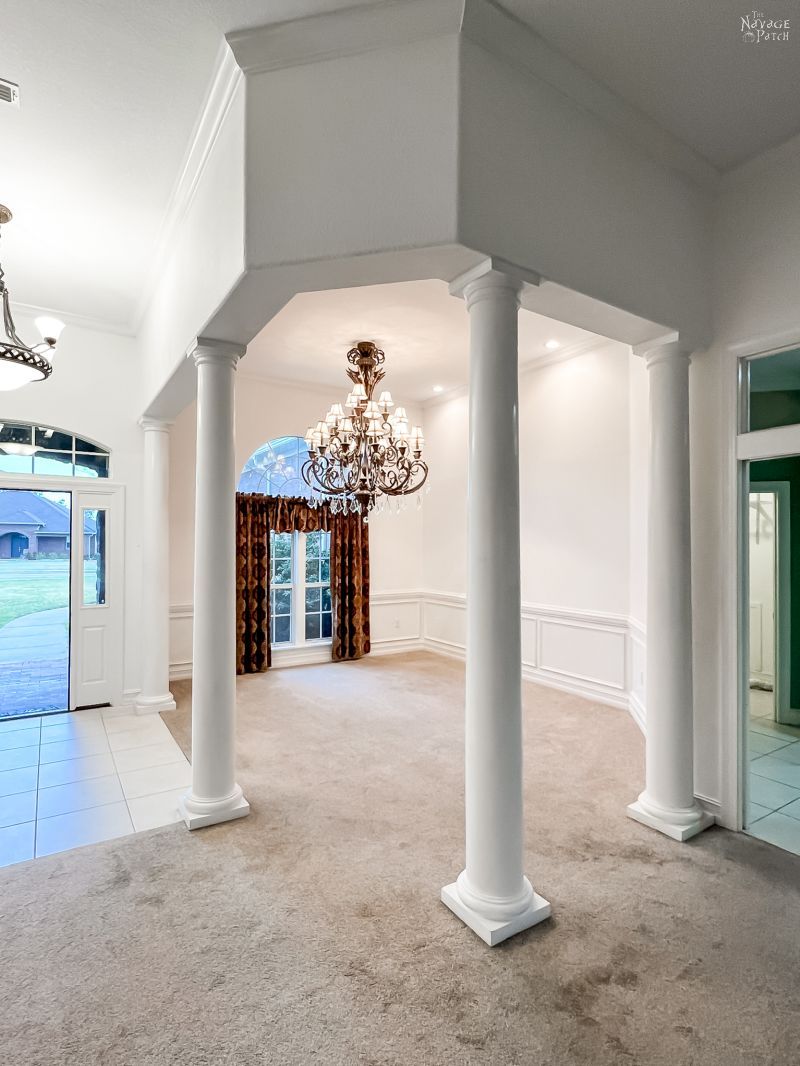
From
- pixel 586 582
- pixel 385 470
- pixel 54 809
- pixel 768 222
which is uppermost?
pixel 768 222

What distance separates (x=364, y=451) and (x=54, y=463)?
293cm

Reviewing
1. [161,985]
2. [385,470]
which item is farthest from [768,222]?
A: [161,985]

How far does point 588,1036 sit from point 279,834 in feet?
5.68

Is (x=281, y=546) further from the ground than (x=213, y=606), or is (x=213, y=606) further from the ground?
(x=281, y=546)

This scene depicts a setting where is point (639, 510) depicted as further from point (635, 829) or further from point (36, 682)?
point (36, 682)

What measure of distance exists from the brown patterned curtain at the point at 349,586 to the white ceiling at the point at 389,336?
1900 millimetres

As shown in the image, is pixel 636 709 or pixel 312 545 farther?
pixel 312 545

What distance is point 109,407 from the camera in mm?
5406

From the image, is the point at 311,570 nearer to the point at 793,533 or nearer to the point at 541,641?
the point at 541,641

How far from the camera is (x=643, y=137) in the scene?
267 centimetres

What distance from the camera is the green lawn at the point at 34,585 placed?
548 centimetres

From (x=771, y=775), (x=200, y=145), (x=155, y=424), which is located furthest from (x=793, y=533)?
(x=155, y=424)

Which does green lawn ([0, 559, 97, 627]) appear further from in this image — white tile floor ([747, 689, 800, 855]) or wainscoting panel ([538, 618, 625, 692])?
white tile floor ([747, 689, 800, 855])

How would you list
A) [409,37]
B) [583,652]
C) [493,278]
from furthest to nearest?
[583,652] → [493,278] → [409,37]
